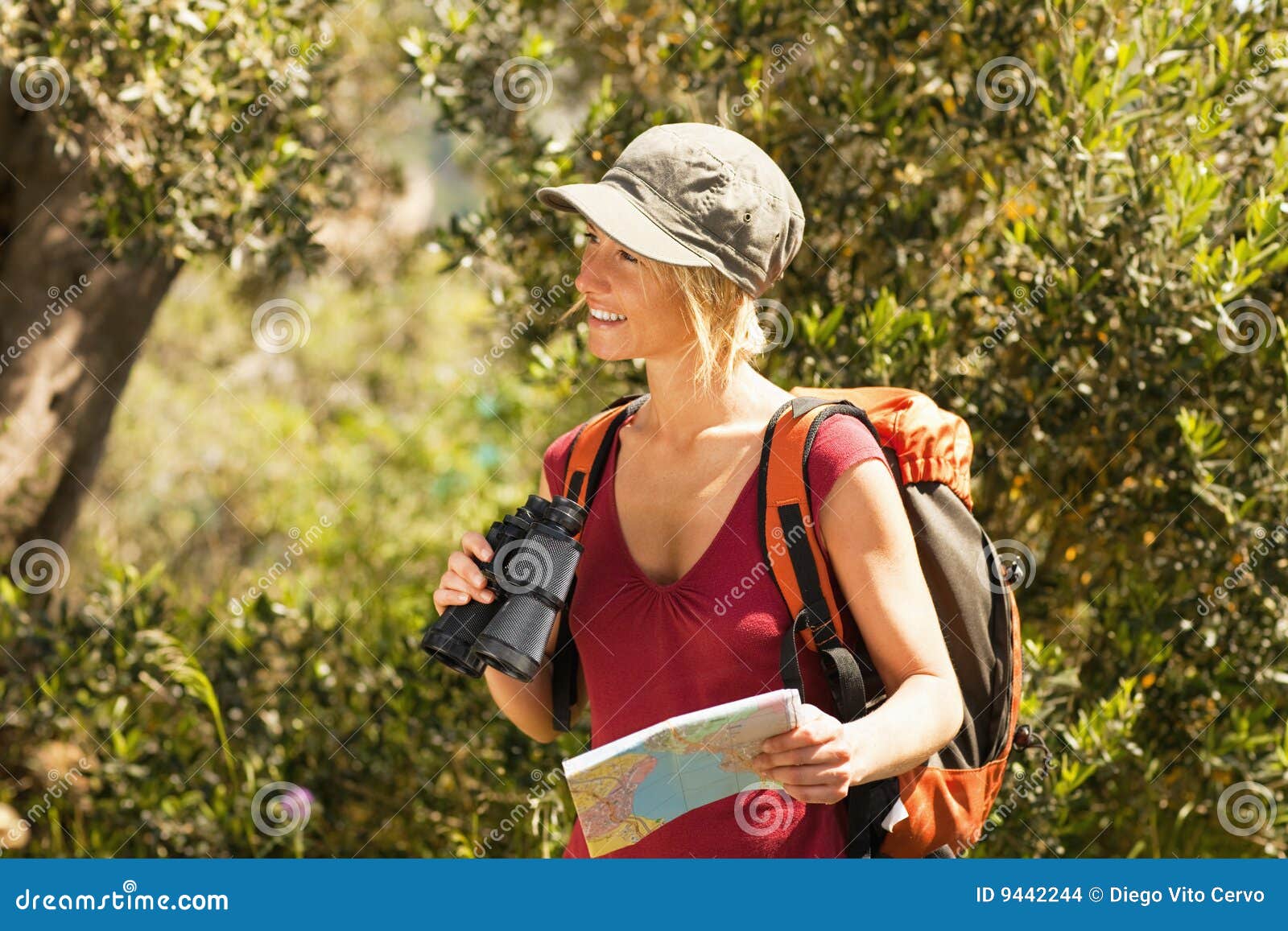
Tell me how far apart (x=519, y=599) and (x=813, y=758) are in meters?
0.52

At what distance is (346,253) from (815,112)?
11.0 ft

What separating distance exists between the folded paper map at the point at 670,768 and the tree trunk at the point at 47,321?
284cm

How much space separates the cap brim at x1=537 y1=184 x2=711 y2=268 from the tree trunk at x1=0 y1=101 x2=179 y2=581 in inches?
97.0

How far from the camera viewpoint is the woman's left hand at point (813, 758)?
1603 mm

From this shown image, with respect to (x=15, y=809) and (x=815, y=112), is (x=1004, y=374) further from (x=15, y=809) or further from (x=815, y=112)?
(x=15, y=809)

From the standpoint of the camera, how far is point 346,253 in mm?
6102

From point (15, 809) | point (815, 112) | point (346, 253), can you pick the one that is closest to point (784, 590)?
point (815, 112)

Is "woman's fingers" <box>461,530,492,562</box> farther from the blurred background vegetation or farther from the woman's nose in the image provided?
the blurred background vegetation

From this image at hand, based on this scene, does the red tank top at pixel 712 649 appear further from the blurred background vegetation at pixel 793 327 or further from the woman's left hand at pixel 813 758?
the blurred background vegetation at pixel 793 327

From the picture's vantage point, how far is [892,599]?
5.76ft

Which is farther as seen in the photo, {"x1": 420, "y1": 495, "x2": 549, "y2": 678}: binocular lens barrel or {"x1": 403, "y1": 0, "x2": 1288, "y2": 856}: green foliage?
{"x1": 403, "y1": 0, "x2": 1288, "y2": 856}: green foliage

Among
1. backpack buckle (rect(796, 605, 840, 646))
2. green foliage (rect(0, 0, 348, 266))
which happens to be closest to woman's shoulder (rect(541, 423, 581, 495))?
backpack buckle (rect(796, 605, 840, 646))

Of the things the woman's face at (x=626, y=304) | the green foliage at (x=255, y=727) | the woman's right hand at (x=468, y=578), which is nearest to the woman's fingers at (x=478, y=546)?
the woman's right hand at (x=468, y=578)

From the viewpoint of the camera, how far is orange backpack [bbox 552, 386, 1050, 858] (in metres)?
1.81
